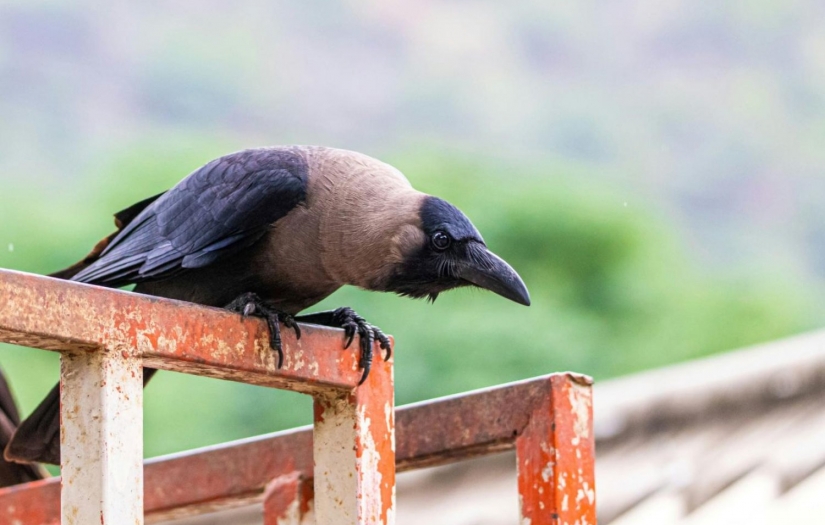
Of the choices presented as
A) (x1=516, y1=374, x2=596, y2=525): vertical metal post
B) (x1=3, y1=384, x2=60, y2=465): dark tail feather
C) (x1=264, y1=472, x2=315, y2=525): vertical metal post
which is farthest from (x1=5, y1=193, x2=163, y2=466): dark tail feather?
(x1=516, y1=374, x2=596, y2=525): vertical metal post

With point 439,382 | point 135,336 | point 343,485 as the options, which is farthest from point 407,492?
point 439,382

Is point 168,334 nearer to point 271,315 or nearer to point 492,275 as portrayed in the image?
point 271,315

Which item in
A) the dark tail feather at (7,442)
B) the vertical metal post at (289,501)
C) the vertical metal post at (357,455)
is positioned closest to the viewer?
the vertical metal post at (357,455)

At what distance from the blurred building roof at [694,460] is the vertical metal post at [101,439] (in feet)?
6.39

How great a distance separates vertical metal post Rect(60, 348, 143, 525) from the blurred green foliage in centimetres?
813

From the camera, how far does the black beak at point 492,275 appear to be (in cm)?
306

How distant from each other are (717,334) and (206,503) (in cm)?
1211

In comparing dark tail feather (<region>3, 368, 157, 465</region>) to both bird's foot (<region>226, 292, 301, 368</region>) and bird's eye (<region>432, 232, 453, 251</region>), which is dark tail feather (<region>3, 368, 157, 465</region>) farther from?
bird's eye (<region>432, 232, 453, 251</region>)

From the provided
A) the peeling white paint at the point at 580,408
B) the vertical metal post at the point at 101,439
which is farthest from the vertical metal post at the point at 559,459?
the vertical metal post at the point at 101,439

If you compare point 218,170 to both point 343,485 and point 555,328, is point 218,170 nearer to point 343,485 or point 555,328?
point 343,485

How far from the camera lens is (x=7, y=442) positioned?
394 centimetres

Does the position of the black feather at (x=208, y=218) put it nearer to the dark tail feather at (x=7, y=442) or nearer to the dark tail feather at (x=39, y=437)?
the dark tail feather at (x=39, y=437)

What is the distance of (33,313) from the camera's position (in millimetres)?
1802

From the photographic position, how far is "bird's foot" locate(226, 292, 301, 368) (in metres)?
2.36
